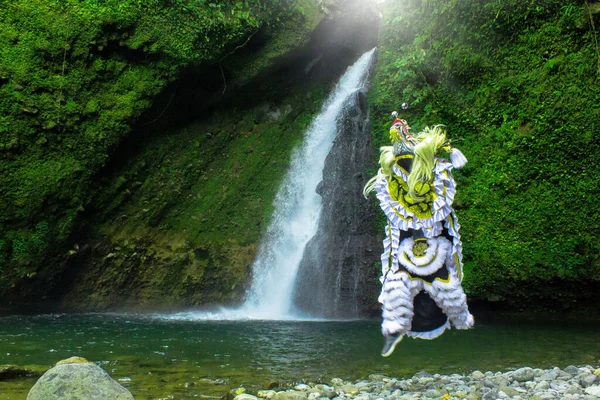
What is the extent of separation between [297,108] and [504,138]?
563cm


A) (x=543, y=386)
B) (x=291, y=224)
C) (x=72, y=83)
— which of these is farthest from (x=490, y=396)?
(x=72, y=83)

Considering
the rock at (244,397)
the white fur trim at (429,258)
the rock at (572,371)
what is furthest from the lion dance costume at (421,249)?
the rock at (572,371)

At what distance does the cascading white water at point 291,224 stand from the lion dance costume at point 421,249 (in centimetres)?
639

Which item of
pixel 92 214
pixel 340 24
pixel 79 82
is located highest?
pixel 340 24

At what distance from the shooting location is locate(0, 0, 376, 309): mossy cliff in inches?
401

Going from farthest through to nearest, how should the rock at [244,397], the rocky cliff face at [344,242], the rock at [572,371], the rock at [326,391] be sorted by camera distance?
the rocky cliff face at [344,242] → the rock at [572,371] → the rock at [326,391] → the rock at [244,397]

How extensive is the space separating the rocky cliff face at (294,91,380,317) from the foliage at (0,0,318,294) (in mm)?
3687

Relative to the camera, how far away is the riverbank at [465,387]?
4.00 metres

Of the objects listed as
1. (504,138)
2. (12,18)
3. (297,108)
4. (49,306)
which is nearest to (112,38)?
(12,18)

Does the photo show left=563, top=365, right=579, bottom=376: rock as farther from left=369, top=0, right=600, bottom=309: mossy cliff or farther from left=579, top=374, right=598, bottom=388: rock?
left=369, top=0, right=600, bottom=309: mossy cliff

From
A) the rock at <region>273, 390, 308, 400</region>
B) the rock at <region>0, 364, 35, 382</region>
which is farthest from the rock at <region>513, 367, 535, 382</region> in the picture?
the rock at <region>0, 364, 35, 382</region>

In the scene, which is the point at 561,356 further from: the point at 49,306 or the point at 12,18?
the point at 12,18

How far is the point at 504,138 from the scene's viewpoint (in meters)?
9.51

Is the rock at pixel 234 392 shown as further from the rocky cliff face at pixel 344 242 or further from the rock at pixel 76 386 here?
the rocky cliff face at pixel 344 242
